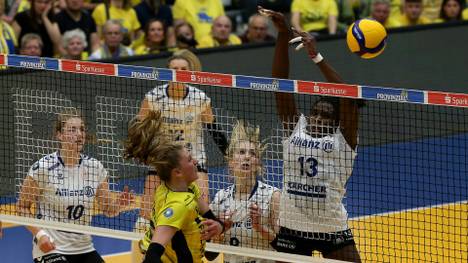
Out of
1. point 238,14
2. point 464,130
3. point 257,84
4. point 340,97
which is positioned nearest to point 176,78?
point 257,84

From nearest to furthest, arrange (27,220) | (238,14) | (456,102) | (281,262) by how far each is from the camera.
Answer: (456,102) → (281,262) → (27,220) → (238,14)

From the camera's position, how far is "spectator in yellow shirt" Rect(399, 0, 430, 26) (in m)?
19.3

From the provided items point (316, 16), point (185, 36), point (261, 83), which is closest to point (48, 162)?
point (261, 83)

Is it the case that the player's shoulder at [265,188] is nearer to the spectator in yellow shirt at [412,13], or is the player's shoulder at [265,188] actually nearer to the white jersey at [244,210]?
the white jersey at [244,210]

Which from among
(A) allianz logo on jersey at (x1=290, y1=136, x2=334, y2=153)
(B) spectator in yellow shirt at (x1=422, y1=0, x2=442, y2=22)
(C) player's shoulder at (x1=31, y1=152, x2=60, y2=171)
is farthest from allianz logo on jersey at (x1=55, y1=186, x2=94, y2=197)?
(B) spectator in yellow shirt at (x1=422, y1=0, x2=442, y2=22)

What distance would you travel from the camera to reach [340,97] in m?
9.74

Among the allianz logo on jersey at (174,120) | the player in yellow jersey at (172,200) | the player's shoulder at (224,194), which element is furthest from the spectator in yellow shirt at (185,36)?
the player in yellow jersey at (172,200)

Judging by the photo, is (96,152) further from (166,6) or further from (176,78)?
(166,6)

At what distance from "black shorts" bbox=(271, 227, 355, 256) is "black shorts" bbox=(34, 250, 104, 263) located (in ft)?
6.28

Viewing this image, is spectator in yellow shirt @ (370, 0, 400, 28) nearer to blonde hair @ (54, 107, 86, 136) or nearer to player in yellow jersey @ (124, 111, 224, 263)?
blonde hair @ (54, 107, 86, 136)

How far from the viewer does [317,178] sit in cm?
980

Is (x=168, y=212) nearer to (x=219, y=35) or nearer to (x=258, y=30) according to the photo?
(x=219, y=35)

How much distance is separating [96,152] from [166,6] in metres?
7.32

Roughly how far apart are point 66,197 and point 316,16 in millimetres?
8952
